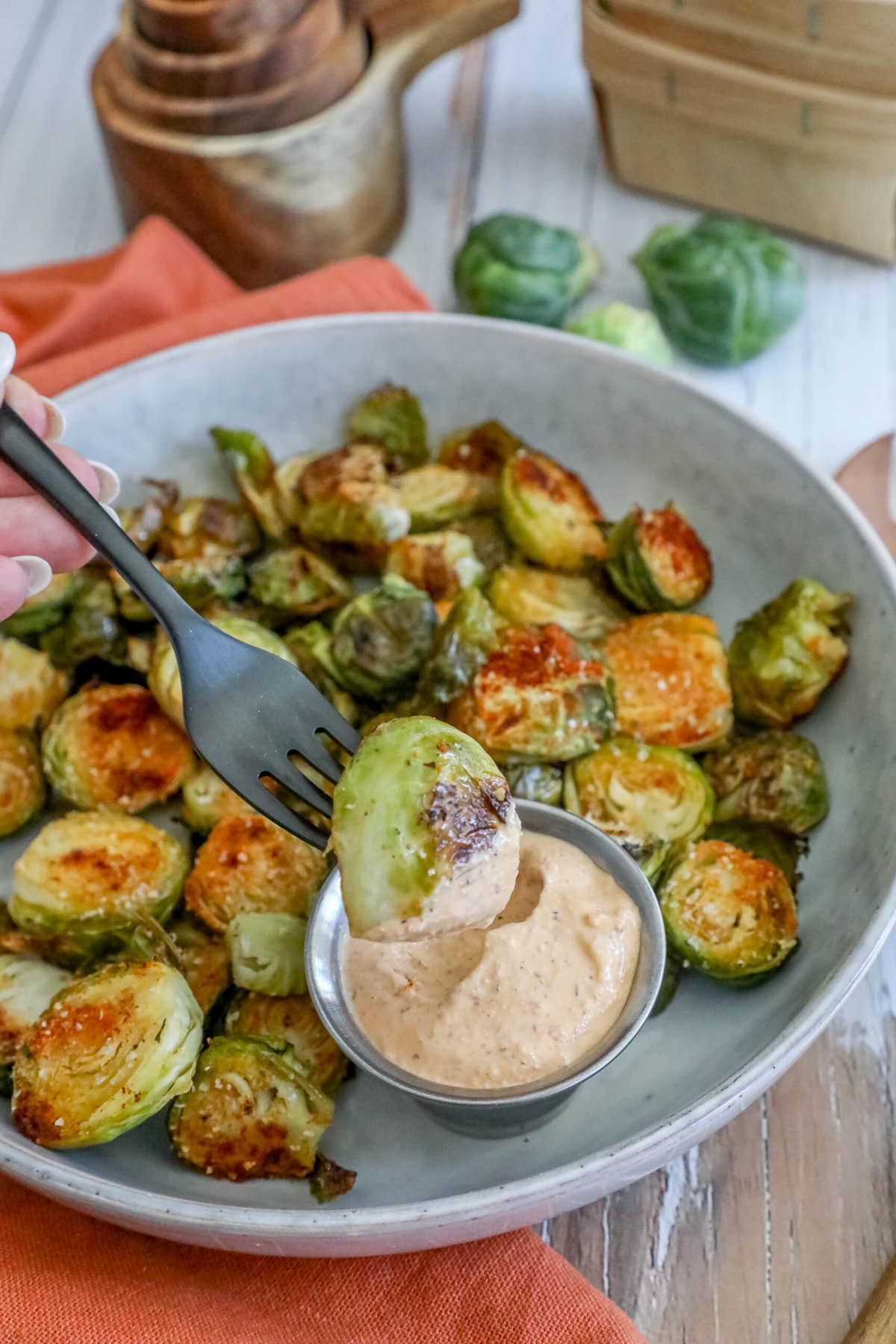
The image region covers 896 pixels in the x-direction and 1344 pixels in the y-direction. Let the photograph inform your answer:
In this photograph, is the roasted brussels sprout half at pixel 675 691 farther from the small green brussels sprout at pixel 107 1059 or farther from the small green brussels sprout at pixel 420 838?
the small green brussels sprout at pixel 107 1059

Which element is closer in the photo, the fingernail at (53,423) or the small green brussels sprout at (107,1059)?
the small green brussels sprout at (107,1059)

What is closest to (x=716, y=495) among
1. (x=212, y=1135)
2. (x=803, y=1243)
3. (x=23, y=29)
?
(x=803, y=1243)

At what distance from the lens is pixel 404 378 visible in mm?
2752

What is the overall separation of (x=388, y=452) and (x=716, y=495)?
0.69m

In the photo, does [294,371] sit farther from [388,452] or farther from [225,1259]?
[225,1259]

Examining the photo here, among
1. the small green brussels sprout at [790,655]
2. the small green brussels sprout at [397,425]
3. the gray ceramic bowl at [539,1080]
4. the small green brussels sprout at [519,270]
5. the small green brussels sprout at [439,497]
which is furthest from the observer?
the small green brussels sprout at [519,270]

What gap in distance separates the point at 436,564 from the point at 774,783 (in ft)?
2.46

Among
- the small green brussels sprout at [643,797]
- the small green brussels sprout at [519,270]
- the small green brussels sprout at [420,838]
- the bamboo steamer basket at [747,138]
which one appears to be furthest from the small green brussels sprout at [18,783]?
the bamboo steamer basket at [747,138]

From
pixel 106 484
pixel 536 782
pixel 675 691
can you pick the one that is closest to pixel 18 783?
pixel 106 484

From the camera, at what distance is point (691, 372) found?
313cm

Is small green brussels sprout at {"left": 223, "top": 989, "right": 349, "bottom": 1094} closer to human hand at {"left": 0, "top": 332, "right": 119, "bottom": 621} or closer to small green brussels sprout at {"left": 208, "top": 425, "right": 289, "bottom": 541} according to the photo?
human hand at {"left": 0, "top": 332, "right": 119, "bottom": 621}

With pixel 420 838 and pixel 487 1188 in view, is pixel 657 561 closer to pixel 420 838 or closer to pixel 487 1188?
pixel 420 838

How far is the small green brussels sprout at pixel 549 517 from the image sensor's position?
245 cm

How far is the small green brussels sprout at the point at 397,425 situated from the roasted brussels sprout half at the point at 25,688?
832mm
